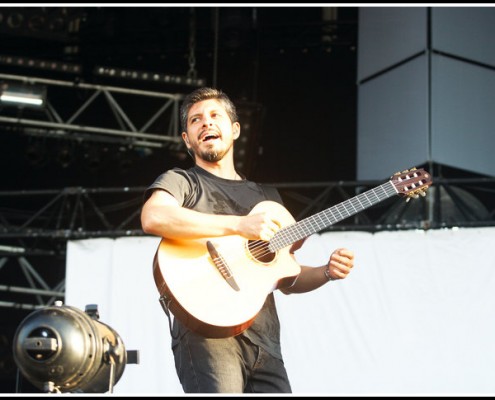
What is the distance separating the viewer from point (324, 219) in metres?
4.05

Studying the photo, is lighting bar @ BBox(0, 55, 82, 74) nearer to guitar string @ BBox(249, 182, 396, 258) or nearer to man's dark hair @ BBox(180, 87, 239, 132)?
man's dark hair @ BBox(180, 87, 239, 132)

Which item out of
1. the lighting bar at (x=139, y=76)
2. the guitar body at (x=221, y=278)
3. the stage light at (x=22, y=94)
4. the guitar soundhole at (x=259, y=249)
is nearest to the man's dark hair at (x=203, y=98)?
the guitar body at (x=221, y=278)

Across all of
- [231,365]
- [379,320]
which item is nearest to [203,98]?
[231,365]

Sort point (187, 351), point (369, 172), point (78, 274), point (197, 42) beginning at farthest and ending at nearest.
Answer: point (197, 42) < point (369, 172) < point (78, 274) < point (187, 351)

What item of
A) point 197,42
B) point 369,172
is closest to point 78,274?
point 369,172

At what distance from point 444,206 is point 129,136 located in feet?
11.1

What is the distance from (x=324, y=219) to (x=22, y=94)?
6182mm

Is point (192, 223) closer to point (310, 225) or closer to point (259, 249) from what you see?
point (259, 249)

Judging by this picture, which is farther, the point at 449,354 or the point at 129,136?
the point at 129,136

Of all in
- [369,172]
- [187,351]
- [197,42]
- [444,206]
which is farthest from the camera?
[197,42]

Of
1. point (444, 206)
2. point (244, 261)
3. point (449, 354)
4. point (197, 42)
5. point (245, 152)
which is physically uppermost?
point (197, 42)

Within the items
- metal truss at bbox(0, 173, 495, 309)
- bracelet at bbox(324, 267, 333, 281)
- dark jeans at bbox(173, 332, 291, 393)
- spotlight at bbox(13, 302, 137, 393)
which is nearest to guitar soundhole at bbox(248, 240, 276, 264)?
bracelet at bbox(324, 267, 333, 281)

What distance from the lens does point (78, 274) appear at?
791 centimetres

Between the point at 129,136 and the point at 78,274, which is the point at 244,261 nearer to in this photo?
the point at 78,274
